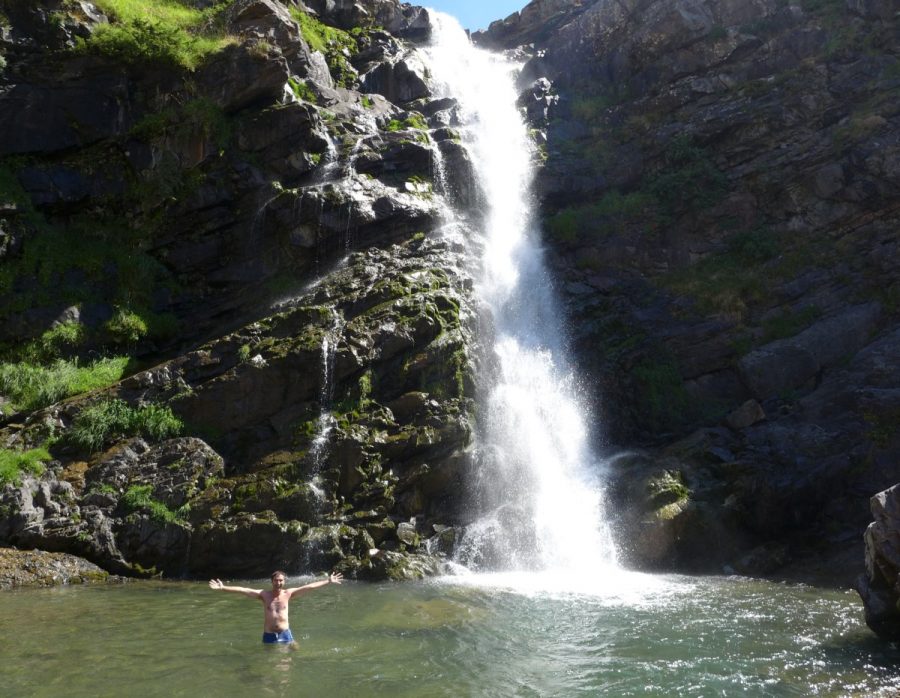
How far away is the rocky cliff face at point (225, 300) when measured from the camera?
46.8ft

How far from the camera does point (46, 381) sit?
54.4ft

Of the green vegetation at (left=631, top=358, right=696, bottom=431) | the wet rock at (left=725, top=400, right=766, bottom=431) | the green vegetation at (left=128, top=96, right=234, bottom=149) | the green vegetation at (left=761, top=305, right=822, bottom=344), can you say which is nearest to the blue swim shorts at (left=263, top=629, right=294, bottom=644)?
the green vegetation at (left=631, top=358, right=696, bottom=431)

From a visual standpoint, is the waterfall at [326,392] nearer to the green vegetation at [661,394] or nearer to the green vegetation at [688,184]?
the green vegetation at [661,394]

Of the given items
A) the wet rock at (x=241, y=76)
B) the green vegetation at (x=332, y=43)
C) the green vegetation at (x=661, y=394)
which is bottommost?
the green vegetation at (x=661, y=394)

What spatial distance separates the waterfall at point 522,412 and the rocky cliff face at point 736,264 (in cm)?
83

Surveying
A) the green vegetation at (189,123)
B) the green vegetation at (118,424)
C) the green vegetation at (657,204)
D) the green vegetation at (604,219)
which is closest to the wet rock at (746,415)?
the green vegetation at (657,204)

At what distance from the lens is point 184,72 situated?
22.2 metres

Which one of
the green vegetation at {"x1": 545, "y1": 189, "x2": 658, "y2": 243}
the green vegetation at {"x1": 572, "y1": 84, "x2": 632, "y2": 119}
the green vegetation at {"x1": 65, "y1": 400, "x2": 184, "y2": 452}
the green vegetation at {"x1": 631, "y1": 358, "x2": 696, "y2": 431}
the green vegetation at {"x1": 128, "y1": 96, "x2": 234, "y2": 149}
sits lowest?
the green vegetation at {"x1": 65, "y1": 400, "x2": 184, "y2": 452}

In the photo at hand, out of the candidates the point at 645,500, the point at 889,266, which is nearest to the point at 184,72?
the point at 645,500

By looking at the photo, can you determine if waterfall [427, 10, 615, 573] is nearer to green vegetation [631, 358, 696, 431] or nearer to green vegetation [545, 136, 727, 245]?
green vegetation [545, 136, 727, 245]

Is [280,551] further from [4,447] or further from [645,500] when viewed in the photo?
[645,500]

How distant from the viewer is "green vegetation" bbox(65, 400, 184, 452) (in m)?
15.1

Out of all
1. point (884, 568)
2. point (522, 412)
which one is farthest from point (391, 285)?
point (884, 568)

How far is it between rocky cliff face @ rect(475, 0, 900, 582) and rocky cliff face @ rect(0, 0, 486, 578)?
182 inches
